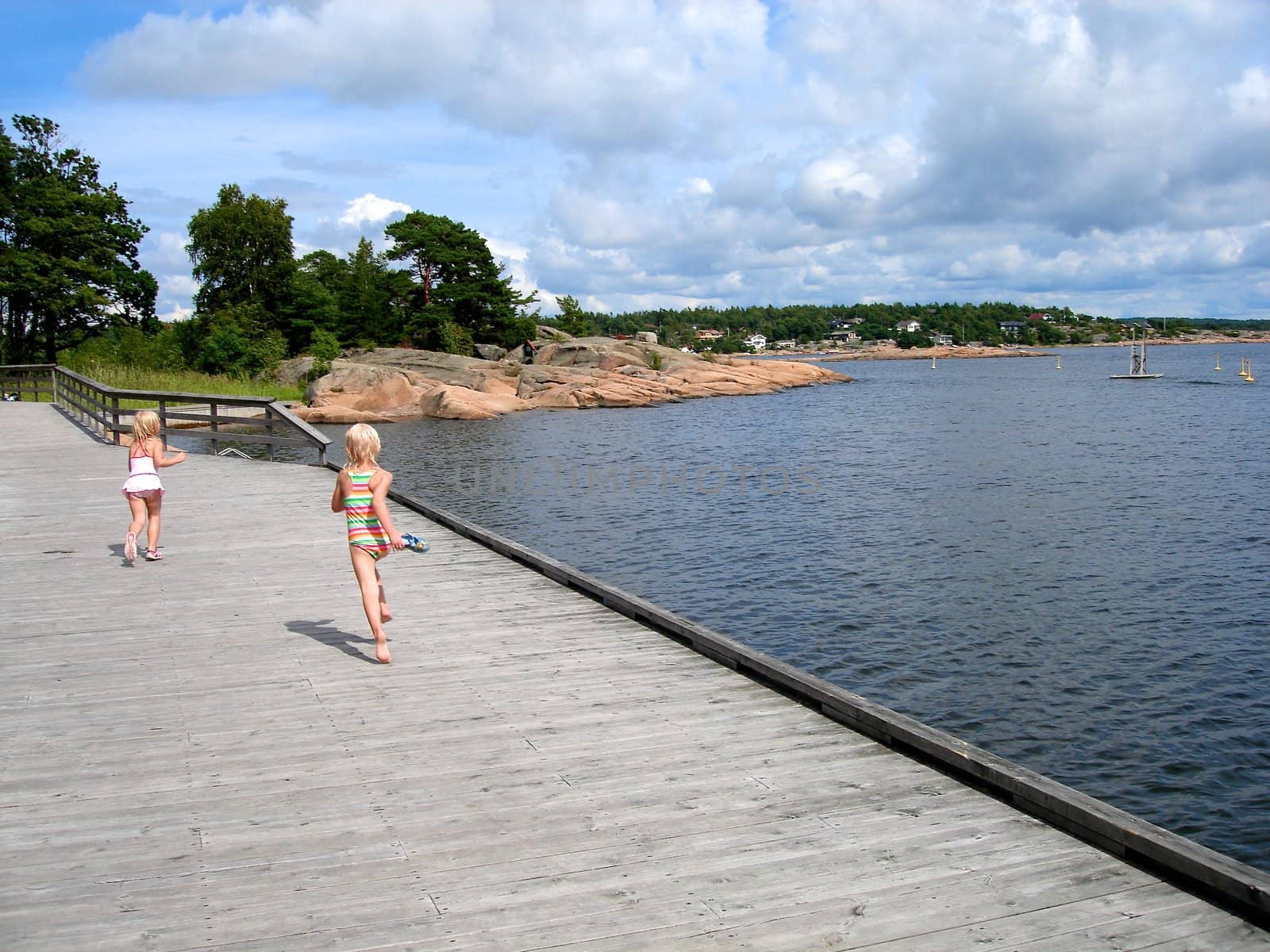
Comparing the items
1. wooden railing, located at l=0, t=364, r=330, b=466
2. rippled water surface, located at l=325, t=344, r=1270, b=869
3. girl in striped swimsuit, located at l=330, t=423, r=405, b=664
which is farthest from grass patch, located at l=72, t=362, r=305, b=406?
girl in striped swimsuit, located at l=330, t=423, r=405, b=664

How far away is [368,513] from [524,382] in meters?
59.3

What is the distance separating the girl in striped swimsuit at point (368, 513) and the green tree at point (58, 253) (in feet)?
165

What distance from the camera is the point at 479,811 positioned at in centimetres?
536

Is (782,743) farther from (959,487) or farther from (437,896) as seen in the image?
(959,487)

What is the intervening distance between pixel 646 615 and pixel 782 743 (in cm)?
306

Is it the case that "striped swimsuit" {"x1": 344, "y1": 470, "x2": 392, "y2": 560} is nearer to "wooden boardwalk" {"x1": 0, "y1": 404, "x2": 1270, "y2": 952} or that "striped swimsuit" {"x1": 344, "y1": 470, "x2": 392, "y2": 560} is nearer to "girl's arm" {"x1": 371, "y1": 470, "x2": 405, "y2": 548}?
"girl's arm" {"x1": 371, "y1": 470, "x2": 405, "y2": 548}

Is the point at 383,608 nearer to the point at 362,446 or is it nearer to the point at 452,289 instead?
the point at 362,446

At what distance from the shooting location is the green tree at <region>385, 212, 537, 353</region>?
240 ft

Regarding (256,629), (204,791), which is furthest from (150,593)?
(204,791)

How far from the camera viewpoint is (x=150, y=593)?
10406 mm

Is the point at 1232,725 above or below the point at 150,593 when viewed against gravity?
below

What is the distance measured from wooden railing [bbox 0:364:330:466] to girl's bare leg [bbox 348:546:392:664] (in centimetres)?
985

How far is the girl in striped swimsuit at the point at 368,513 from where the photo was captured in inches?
301

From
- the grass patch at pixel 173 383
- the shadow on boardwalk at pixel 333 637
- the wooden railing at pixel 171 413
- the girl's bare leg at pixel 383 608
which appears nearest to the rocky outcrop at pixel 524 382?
the grass patch at pixel 173 383
